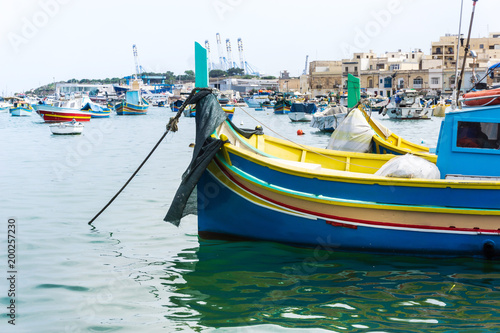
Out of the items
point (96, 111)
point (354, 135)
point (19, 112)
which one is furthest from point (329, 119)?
point (19, 112)

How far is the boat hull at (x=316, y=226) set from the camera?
28.7 ft

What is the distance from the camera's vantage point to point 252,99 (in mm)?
120125

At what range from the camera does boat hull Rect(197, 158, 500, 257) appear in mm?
8750

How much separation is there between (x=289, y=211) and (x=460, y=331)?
11.1ft

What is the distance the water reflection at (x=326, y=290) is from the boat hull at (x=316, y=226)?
Result: 0.67 ft

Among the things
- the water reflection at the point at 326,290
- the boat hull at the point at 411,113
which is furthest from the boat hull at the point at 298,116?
the water reflection at the point at 326,290

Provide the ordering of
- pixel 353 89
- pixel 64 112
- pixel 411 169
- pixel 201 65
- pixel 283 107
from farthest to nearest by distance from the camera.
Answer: pixel 283 107, pixel 64 112, pixel 353 89, pixel 201 65, pixel 411 169

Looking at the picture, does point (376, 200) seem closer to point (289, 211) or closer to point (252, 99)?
point (289, 211)

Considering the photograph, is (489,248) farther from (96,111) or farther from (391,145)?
(96,111)

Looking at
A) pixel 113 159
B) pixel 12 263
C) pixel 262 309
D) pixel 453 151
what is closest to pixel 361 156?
pixel 453 151

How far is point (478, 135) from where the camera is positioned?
9.12m

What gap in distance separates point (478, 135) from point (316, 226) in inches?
116

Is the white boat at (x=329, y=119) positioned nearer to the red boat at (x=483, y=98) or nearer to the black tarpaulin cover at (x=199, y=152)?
the red boat at (x=483, y=98)

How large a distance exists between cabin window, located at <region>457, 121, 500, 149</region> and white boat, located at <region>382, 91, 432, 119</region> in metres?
48.7
